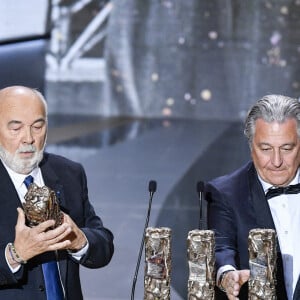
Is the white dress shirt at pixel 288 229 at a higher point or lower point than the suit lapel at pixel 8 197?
lower

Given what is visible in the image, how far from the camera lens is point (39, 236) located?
2129 millimetres

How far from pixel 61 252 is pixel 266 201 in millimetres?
628

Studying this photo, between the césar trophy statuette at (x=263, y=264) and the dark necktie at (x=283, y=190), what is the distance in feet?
1.87

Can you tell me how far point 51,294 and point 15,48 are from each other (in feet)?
48.7

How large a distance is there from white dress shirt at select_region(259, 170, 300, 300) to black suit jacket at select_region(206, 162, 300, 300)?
0.09 feet

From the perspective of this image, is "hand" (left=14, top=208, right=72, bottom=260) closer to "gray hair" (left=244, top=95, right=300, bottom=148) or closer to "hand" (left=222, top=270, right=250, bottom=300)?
"hand" (left=222, top=270, right=250, bottom=300)

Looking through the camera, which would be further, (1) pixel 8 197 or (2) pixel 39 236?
(1) pixel 8 197

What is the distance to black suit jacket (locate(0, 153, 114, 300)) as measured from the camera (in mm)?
2496

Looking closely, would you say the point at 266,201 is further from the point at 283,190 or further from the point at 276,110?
the point at 276,110

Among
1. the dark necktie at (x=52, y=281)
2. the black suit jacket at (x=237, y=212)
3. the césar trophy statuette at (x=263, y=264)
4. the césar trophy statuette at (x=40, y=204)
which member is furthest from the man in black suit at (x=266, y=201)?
the césar trophy statuette at (x=40, y=204)

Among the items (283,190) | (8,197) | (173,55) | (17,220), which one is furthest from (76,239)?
(173,55)

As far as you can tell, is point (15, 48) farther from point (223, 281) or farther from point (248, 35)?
point (223, 281)

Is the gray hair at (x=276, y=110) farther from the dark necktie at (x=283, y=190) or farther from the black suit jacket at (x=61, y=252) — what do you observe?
the black suit jacket at (x=61, y=252)

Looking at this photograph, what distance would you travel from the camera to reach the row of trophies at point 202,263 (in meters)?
2.08
